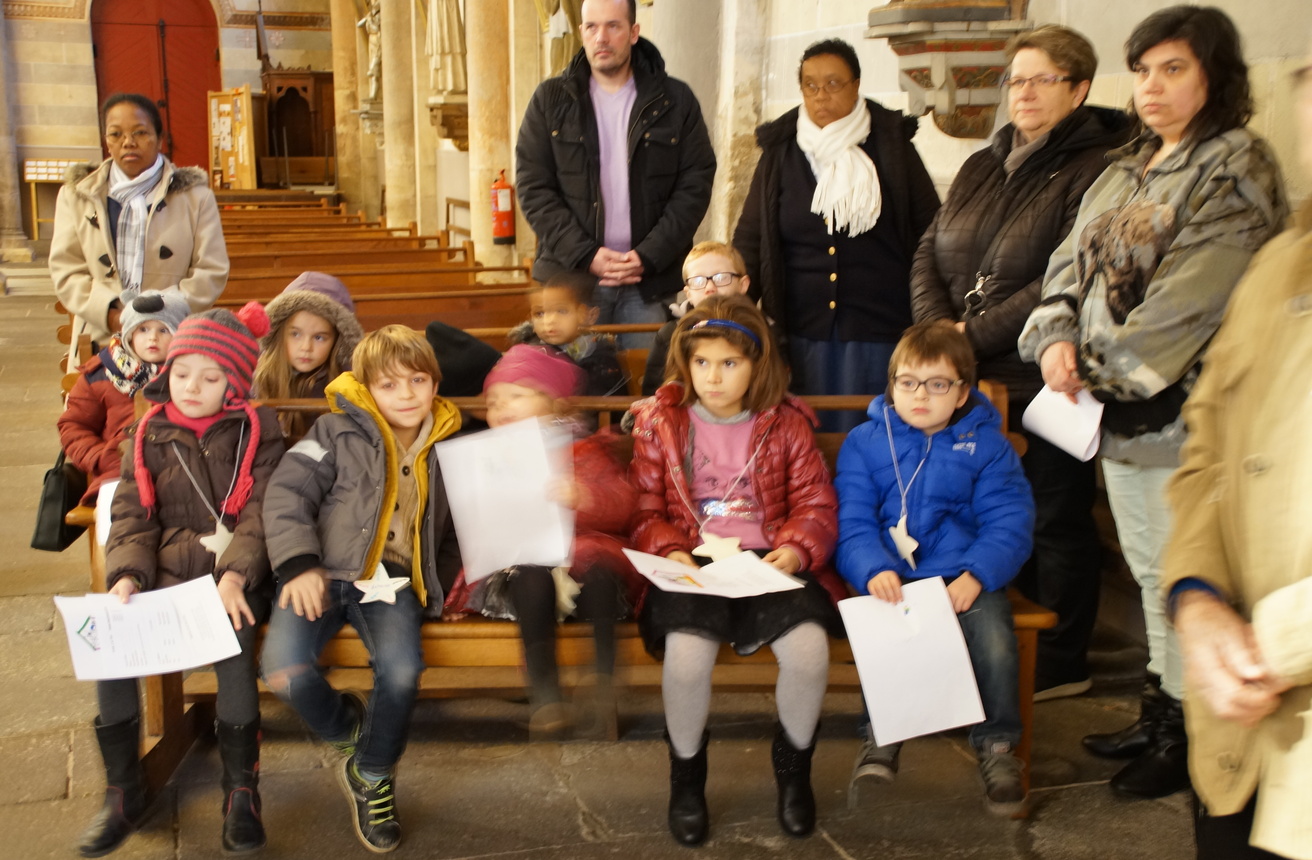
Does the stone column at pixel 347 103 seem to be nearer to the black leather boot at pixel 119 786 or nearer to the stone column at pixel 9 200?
the stone column at pixel 9 200

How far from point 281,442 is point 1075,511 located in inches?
76.1

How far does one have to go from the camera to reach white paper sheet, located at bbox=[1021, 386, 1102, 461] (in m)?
2.60

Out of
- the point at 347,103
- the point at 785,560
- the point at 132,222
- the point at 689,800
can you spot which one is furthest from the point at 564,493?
the point at 347,103

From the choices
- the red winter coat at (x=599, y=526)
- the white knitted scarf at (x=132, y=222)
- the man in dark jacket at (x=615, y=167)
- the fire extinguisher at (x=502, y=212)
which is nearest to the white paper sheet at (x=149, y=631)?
the red winter coat at (x=599, y=526)

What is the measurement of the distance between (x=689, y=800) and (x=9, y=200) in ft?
55.2

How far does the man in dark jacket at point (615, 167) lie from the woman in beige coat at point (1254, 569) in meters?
2.42

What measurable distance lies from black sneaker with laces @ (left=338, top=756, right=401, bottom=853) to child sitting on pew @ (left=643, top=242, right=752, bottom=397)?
121 cm

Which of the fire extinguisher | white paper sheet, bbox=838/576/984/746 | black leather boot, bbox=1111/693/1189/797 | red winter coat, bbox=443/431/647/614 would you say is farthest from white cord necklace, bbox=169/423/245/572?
the fire extinguisher

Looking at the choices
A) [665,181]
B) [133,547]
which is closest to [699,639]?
[133,547]

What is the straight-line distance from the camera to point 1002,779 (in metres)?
2.45

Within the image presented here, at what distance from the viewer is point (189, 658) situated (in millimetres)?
2367

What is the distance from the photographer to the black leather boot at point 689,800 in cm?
247

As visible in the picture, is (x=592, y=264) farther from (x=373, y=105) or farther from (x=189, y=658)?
(x=373, y=105)

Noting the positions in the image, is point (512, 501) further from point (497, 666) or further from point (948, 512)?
point (948, 512)
